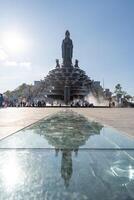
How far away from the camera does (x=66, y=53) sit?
76125 millimetres

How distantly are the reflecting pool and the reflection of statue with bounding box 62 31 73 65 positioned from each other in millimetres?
70076

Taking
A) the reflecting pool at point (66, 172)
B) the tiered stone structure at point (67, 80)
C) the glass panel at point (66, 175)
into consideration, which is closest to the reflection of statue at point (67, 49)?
the tiered stone structure at point (67, 80)

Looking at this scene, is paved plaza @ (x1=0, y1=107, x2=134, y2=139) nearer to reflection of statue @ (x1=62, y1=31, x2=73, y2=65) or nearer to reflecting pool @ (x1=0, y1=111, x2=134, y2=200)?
reflecting pool @ (x1=0, y1=111, x2=134, y2=200)

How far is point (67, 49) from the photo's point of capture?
75.7 m

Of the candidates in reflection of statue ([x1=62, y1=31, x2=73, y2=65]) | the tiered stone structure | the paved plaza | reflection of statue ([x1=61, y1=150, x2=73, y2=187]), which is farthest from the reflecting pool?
reflection of statue ([x1=62, y1=31, x2=73, y2=65])

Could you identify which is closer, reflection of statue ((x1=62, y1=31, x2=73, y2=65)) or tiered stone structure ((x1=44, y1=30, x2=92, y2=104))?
tiered stone structure ((x1=44, y1=30, x2=92, y2=104))

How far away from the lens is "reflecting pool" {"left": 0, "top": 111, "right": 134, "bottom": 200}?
116 inches

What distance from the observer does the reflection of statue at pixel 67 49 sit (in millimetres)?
74719

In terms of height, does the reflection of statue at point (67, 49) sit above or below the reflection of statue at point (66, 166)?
above

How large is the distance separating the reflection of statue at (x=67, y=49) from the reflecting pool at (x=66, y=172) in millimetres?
70076

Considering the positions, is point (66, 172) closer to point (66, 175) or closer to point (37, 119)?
point (66, 175)

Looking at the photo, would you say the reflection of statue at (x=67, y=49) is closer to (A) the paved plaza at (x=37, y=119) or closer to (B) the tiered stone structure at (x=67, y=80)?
(B) the tiered stone structure at (x=67, y=80)

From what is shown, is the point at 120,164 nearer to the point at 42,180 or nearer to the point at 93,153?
the point at 93,153

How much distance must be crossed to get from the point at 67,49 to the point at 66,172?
7289cm
